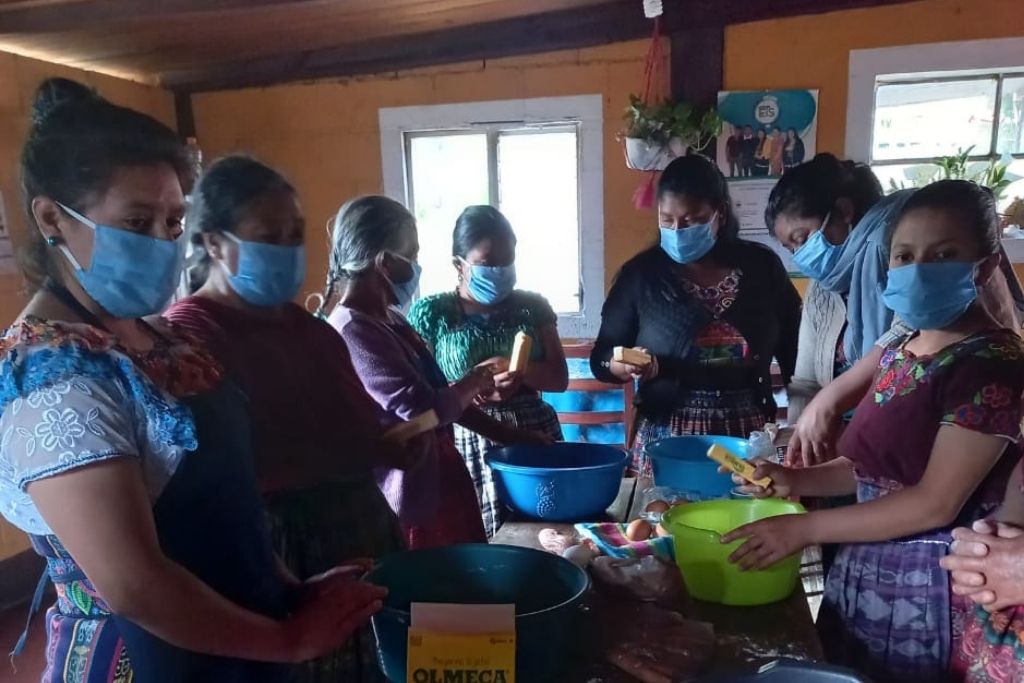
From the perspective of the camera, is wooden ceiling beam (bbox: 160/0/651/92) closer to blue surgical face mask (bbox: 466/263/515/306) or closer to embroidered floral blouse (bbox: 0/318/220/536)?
blue surgical face mask (bbox: 466/263/515/306)

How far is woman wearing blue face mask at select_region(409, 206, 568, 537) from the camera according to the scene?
2393 mm

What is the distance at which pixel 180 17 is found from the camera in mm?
2746

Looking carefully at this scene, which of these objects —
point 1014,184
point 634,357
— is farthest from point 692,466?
Answer: point 1014,184

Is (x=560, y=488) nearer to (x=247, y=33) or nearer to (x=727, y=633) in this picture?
(x=727, y=633)

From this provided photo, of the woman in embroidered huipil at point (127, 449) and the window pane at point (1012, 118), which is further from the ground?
the window pane at point (1012, 118)

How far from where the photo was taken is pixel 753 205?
147 inches

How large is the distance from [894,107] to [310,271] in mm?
3220

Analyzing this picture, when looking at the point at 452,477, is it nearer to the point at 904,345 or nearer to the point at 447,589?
the point at 447,589

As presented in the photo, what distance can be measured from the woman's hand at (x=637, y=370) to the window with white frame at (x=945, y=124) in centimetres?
215

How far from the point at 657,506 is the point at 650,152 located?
2362 mm

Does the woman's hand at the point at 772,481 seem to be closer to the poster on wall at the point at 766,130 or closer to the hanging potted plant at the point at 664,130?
the hanging potted plant at the point at 664,130

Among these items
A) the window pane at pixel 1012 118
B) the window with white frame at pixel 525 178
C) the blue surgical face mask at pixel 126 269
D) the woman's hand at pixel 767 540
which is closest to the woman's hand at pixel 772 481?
the woman's hand at pixel 767 540

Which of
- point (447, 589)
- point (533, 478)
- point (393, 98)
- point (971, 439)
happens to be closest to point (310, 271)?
point (393, 98)

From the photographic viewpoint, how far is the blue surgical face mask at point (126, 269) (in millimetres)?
977
